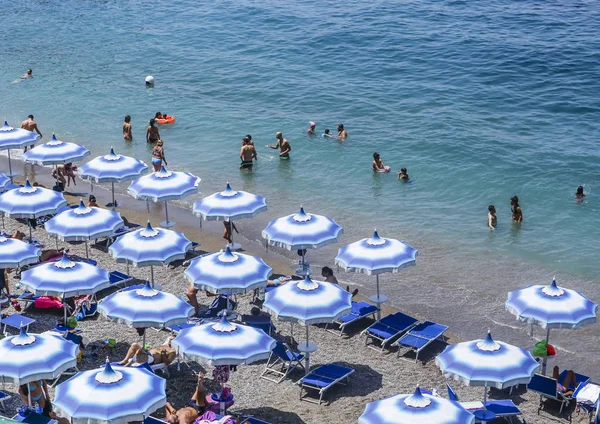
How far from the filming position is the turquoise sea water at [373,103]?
24359mm

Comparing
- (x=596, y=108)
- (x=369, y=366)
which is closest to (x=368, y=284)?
(x=369, y=366)

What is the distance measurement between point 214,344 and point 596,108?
77.1ft

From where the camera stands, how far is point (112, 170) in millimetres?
21969

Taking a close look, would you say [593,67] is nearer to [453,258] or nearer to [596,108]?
[596,108]

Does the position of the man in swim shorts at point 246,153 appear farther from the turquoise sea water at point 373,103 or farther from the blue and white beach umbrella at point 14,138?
the blue and white beach umbrella at point 14,138

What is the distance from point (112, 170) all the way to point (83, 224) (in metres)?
3.23

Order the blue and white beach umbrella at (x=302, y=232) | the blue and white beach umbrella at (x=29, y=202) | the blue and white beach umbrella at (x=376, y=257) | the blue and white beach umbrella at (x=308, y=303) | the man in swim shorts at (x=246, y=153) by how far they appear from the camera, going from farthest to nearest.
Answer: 1. the man in swim shorts at (x=246, y=153)
2. the blue and white beach umbrella at (x=29, y=202)
3. the blue and white beach umbrella at (x=302, y=232)
4. the blue and white beach umbrella at (x=376, y=257)
5. the blue and white beach umbrella at (x=308, y=303)

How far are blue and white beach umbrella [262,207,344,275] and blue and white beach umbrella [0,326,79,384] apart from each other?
5.70m

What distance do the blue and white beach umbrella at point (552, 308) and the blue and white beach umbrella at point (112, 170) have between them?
10.2 m

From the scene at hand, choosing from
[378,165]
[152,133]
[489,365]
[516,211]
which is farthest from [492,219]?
[152,133]

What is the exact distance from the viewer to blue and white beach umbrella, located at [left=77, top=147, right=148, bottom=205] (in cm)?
2191

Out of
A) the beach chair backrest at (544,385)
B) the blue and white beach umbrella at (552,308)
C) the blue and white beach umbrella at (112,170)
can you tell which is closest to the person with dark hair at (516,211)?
the blue and white beach umbrella at (552,308)

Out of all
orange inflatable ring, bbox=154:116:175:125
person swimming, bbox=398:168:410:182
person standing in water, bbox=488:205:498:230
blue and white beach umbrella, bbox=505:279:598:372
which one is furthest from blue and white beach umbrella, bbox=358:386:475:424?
orange inflatable ring, bbox=154:116:175:125

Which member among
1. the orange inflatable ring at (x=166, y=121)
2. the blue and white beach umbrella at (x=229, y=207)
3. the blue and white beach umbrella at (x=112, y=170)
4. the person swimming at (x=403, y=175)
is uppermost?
the blue and white beach umbrella at (x=112, y=170)
